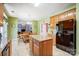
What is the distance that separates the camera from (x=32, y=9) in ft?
6.18

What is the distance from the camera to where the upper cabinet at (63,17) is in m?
1.83

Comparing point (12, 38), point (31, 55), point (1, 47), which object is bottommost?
point (31, 55)

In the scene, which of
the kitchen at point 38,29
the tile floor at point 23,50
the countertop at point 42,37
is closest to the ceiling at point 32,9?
the kitchen at point 38,29

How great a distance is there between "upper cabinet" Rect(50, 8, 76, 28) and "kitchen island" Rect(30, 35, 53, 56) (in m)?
0.24

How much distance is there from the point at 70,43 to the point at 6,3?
1.19 meters

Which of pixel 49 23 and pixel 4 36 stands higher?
pixel 49 23

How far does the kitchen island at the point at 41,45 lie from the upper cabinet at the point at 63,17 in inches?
9.6

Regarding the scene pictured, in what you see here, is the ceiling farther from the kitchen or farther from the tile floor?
the tile floor

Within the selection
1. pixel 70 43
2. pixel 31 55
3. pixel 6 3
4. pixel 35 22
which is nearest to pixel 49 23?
pixel 35 22

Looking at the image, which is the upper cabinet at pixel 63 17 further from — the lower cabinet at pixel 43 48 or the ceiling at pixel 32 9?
the lower cabinet at pixel 43 48

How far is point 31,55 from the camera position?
1.89 metres

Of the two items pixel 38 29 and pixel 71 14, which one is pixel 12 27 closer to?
pixel 38 29

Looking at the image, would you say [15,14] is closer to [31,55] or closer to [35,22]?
[35,22]

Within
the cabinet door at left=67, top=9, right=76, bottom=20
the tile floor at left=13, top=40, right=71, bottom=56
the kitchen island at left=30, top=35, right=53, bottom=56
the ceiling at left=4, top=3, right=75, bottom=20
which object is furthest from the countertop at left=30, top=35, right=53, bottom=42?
the cabinet door at left=67, top=9, right=76, bottom=20
